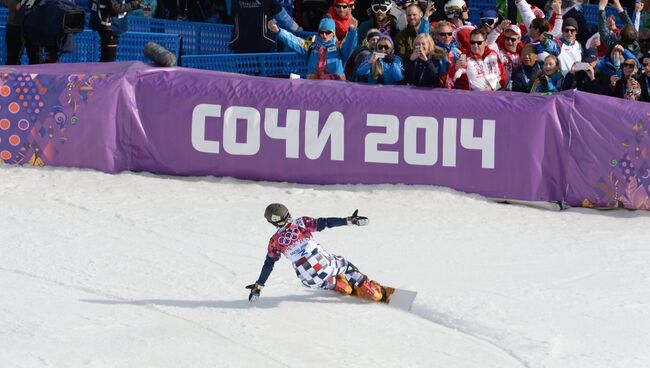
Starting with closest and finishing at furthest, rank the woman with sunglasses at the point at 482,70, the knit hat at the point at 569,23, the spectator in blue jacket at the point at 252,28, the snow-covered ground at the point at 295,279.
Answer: the snow-covered ground at the point at 295,279 → the woman with sunglasses at the point at 482,70 → the knit hat at the point at 569,23 → the spectator in blue jacket at the point at 252,28

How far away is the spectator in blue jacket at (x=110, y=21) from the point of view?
15586 mm

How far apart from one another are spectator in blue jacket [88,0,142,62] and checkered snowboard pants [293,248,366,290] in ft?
18.7

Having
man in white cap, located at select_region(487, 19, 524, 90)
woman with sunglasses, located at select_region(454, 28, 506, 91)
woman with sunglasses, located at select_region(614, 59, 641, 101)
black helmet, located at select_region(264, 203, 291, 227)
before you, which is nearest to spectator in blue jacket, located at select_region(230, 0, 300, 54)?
woman with sunglasses, located at select_region(454, 28, 506, 91)

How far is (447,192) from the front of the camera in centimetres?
1443

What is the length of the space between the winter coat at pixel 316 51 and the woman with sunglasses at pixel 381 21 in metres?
0.37

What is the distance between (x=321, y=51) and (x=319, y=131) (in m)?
1.10

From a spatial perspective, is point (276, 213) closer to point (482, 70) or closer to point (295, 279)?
point (295, 279)

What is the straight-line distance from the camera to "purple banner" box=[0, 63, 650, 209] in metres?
14.4

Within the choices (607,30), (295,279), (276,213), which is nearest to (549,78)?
(607,30)

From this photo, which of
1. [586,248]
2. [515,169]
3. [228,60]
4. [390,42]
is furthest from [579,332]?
[228,60]

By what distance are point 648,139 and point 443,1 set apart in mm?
3948

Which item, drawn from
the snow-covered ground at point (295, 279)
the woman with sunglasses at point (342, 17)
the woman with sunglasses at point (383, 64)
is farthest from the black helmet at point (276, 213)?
the woman with sunglasses at point (342, 17)

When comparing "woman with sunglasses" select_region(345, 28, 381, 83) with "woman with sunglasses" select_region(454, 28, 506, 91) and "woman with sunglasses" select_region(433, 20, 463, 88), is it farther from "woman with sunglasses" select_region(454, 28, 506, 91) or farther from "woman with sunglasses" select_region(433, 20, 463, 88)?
"woman with sunglasses" select_region(454, 28, 506, 91)

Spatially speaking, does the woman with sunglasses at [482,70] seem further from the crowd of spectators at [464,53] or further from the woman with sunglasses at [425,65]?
the woman with sunglasses at [425,65]
